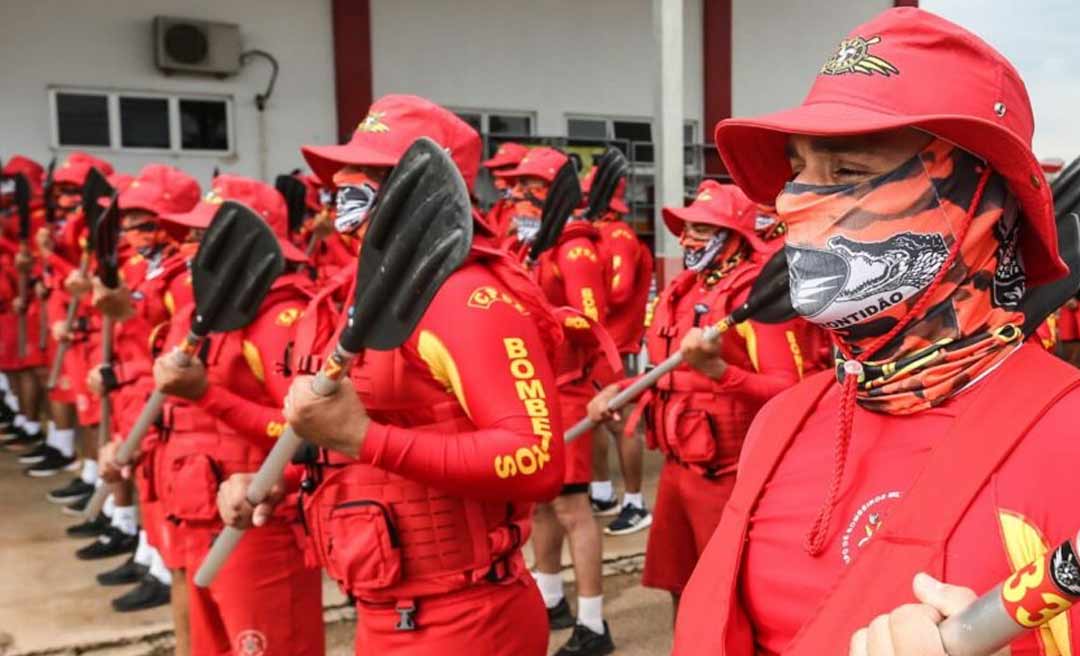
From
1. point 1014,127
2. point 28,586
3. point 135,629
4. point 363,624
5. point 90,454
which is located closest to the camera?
point 1014,127

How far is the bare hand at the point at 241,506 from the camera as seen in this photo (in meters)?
2.74

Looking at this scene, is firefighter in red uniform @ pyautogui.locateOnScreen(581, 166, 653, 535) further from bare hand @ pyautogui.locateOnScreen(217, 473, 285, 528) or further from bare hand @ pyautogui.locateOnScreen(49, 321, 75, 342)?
bare hand @ pyautogui.locateOnScreen(217, 473, 285, 528)

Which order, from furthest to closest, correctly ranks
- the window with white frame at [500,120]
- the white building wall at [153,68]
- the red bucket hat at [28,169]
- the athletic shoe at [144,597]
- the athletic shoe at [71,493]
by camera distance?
the window with white frame at [500,120]
the white building wall at [153,68]
the red bucket hat at [28,169]
the athletic shoe at [71,493]
the athletic shoe at [144,597]

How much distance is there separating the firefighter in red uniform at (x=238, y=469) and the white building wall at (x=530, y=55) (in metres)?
10.1

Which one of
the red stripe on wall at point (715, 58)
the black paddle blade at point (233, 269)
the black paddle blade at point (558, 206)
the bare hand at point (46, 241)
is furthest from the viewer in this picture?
the red stripe on wall at point (715, 58)

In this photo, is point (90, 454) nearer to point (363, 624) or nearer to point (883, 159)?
point (363, 624)

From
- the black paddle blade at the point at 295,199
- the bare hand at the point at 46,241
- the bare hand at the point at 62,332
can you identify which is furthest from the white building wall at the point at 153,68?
the bare hand at the point at 62,332

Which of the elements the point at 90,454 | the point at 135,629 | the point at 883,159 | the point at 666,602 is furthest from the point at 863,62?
the point at 90,454

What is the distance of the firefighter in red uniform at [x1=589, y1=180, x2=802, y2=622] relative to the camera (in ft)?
13.2

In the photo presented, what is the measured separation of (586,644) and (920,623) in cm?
398

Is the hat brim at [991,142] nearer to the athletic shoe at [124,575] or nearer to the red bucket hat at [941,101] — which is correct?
the red bucket hat at [941,101]

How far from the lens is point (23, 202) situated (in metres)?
8.89

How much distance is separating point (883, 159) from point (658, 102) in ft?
19.5

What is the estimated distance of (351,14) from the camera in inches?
513
